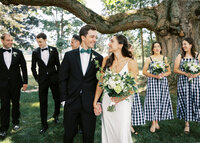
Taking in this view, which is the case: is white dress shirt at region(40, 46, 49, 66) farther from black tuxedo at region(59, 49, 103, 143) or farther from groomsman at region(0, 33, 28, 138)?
black tuxedo at region(59, 49, 103, 143)

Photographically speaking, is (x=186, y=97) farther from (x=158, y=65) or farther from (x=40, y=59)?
(x=40, y=59)

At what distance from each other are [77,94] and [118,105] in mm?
774

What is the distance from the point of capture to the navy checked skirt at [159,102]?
16.5 feet

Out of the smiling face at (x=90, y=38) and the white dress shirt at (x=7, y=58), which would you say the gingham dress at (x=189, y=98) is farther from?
the white dress shirt at (x=7, y=58)

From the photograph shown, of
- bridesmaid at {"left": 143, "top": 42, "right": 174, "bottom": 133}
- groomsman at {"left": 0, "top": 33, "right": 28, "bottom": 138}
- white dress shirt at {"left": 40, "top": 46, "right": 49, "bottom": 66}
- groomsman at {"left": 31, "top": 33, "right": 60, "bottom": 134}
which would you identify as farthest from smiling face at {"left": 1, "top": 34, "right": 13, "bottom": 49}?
bridesmaid at {"left": 143, "top": 42, "right": 174, "bottom": 133}

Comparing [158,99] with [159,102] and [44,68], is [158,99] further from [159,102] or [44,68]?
[44,68]

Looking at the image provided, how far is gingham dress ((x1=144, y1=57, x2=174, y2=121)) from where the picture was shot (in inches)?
199

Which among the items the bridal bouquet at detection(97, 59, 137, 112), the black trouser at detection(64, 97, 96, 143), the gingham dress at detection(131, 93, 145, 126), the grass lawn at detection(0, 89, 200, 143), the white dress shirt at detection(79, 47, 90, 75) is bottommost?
the grass lawn at detection(0, 89, 200, 143)

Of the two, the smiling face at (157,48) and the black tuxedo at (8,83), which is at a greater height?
the smiling face at (157,48)

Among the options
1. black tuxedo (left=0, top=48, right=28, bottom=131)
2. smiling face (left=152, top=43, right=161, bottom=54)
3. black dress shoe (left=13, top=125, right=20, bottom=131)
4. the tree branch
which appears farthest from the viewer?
the tree branch

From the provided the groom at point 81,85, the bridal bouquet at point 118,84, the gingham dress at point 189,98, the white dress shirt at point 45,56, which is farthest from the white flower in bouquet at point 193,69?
the white dress shirt at point 45,56

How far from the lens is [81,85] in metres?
3.12

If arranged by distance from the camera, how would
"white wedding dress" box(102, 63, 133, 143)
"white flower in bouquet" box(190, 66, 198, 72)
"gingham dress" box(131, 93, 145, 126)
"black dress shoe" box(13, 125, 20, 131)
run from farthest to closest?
"black dress shoe" box(13, 125, 20, 131) → "gingham dress" box(131, 93, 145, 126) → "white flower in bouquet" box(190, 66, 198, 72) → "white wedding dress" box(102, 63, 133, 143)

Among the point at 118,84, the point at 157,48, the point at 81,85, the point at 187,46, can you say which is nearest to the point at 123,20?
the point at 157,48
